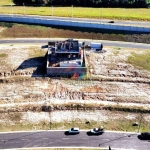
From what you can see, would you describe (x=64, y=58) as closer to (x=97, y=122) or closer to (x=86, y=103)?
(x=86, y=103)

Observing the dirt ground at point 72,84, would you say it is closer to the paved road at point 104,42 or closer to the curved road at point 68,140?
the curved road at point 68,140

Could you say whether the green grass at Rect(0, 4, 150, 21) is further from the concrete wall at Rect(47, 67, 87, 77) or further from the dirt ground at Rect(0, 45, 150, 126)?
the concrete wall at Rect(47, 67, 87, 77)

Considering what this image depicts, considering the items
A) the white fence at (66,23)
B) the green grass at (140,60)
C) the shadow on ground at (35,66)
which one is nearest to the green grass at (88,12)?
the white fence at (66,23)

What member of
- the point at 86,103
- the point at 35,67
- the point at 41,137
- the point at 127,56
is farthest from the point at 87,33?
the point at 41,137

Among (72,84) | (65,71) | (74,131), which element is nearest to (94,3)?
(65,71)

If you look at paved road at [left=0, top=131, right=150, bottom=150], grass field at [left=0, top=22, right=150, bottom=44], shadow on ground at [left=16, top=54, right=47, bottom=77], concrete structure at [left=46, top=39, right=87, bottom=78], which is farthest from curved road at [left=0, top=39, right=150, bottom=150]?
grass field at [left=0, top=22, right=150, bottom=44]

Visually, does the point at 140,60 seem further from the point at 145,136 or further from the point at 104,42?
the point at 145,136
